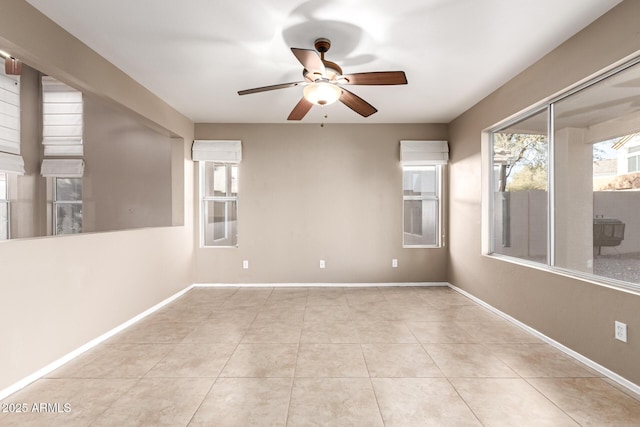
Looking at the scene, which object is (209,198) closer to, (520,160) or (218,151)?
(218,151)

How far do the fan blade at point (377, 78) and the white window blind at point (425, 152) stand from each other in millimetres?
2540

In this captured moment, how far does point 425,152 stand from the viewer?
192 inches

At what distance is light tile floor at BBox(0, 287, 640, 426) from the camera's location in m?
1.82

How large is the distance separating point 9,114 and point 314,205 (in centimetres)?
490

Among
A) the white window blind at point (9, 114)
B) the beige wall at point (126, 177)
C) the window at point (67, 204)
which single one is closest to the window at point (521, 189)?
the beige wall at point (126, 177)

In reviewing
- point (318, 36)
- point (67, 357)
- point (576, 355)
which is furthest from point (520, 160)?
point (67, 357)

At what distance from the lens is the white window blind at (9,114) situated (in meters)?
4.68

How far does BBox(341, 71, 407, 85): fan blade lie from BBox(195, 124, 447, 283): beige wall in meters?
2.47

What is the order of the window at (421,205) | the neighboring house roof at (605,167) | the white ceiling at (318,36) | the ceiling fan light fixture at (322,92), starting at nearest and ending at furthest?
the white ceiling at (318,36) < the neighboring house roof at (605,167) < the ceiling fan light fixture at (322,92) < the window at (421,205)

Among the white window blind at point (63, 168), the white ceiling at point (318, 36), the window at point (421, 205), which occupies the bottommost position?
the window at point (421, 205)

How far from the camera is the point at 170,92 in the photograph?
371 cm

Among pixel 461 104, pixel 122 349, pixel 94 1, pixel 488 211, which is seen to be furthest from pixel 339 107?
pixel 122 349

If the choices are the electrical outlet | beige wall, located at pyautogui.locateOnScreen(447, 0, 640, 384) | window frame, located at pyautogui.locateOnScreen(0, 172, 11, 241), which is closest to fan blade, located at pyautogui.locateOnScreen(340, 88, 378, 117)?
beige wall, located at pyautogui.locateOnScreen(447, 0, 640, 384)

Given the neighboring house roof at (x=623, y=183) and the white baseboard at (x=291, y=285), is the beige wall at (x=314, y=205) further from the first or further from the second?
the neighboring house roof at (x=623, y=183)
